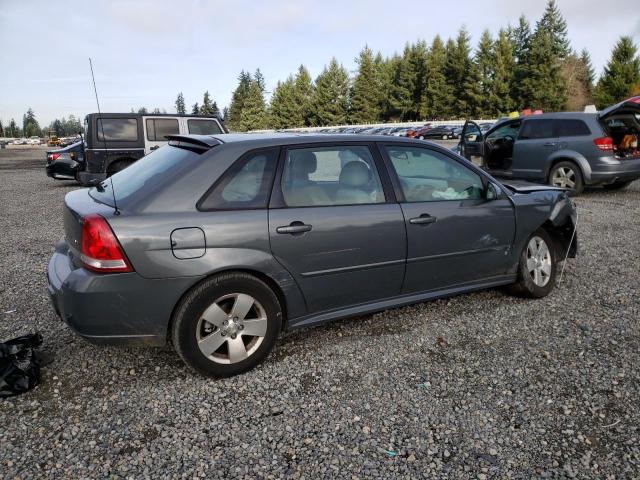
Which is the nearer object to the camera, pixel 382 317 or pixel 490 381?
pixel 490 381

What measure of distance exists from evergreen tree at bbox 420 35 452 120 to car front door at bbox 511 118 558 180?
60.1 m

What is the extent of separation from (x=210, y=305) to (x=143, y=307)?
0.38 meters

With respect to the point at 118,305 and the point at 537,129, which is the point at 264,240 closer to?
the point at 118,305

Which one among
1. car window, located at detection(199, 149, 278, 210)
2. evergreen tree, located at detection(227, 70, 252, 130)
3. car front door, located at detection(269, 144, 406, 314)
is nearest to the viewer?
car window, located at detection(199, 149, 278, 210)

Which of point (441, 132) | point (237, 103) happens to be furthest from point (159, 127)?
point (237, 103)

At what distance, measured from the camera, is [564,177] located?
9859mm

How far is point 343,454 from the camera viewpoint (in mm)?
2357

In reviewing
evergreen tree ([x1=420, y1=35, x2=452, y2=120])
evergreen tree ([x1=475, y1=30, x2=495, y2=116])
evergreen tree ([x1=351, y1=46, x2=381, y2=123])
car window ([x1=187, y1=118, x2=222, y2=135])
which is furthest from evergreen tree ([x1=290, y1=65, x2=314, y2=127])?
car window ([x1=187, y1=118, x2=222, y2=135])

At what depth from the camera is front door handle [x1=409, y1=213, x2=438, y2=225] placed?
3.54 meters

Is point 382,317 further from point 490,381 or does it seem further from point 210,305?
point 210,305

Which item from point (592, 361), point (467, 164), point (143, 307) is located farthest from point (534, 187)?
point (143, 307)

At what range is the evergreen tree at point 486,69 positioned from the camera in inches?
2484

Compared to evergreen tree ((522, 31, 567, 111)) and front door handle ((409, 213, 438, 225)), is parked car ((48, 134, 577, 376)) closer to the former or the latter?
front door handle ((409, 213, 438, 225))

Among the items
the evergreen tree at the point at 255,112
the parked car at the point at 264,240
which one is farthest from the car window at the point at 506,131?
the evergreen tree at the point at 255,112
